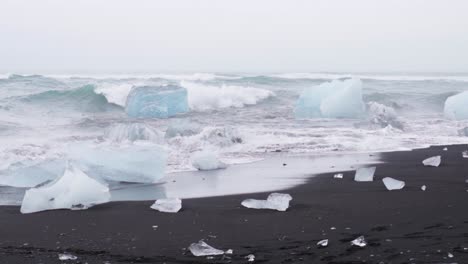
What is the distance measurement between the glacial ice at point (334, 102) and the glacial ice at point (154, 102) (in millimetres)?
3078

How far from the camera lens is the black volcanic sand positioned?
2.97 metres

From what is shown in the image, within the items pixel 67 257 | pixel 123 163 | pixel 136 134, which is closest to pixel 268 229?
pixel 67 257

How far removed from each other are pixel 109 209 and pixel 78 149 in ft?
5.59

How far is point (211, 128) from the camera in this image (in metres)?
8.77

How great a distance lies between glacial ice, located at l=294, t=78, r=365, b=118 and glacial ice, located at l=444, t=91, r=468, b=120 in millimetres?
1942

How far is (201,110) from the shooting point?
1664cm

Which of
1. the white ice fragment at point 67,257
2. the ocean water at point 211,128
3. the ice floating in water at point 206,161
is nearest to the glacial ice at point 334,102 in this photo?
the ocean water at point 211,128

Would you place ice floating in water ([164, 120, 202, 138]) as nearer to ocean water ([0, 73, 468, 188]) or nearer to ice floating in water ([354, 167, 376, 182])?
ocean water ([0, 73, 468, 188])

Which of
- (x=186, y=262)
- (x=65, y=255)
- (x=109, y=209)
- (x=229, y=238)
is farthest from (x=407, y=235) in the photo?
(x=109, y=209)

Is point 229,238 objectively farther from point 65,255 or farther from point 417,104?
point 417,104

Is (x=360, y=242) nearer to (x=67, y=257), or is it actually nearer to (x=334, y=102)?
(x=67, y=257)

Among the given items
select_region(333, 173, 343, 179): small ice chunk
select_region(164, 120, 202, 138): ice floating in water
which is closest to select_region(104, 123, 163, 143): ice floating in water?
select_region(164, 120, 202, 138): ice floating in water

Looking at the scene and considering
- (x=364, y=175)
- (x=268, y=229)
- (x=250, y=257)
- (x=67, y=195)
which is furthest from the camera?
(x=364, y=175)

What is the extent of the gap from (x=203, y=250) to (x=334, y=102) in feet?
34.6
